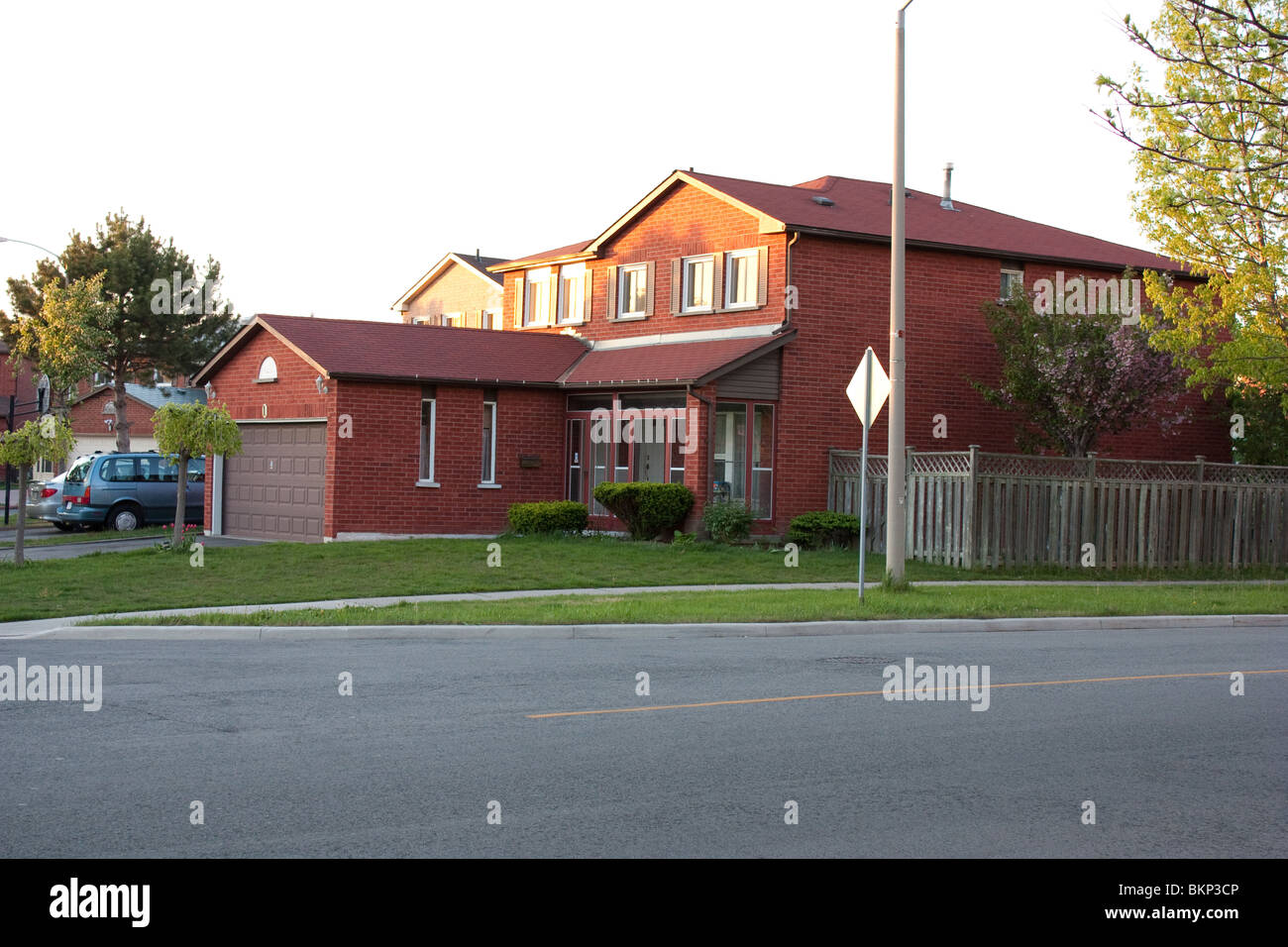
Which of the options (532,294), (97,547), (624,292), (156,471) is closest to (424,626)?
(97,547)

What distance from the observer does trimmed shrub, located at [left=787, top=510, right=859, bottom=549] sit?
25469 millimetres

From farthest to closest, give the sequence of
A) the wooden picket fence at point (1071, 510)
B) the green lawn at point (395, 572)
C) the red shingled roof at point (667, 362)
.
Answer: the red shingled roof at point (667, 362), the wooden picket fence at point (1071, 510), the green lawn at point (395, 572)

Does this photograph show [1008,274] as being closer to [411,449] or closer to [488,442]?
[488,442]

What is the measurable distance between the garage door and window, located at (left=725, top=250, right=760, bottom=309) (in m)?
8.82

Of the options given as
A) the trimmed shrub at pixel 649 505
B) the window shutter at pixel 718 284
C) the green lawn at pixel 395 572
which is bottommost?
the green lawn at pixel 395 572

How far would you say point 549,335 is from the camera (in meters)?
31.1

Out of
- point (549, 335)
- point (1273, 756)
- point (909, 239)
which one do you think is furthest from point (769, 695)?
point (549, 335)

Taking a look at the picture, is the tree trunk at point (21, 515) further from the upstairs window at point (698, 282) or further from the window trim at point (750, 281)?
the window trim at point (750, 281)

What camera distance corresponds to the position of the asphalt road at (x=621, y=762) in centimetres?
651

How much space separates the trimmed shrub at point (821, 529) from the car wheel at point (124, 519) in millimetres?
16043

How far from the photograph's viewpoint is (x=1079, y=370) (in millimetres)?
26234

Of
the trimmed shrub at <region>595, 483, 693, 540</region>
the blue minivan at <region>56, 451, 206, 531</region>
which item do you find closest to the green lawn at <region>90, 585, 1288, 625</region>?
the trimmed shrub at <region>595, 483, 693, 540</region>

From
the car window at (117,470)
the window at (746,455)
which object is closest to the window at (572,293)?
the window at (746,455)
